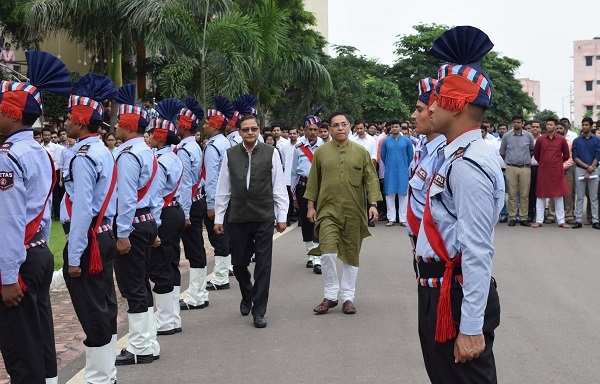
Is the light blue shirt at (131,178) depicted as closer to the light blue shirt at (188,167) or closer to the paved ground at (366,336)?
the paved ground at (366,336)

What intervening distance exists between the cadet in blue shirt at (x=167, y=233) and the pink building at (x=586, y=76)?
10216cm

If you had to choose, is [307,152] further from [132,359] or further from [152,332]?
[132,359]

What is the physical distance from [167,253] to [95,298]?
2.07 m

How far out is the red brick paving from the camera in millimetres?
6777

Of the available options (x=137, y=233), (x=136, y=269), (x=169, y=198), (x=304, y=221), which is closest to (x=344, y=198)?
(x=169, y=198)

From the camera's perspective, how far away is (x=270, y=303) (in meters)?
9.13

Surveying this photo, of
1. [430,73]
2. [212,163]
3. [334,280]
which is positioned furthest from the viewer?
[430,73]

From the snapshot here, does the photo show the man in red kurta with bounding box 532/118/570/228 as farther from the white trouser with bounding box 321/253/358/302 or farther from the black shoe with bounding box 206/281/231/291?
the white trouser with bounding box 321/253/358/302

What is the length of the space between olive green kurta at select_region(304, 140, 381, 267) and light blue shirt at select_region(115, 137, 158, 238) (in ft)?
8.18

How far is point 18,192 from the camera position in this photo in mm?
4566

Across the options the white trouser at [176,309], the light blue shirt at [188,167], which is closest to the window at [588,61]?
the light blue shirt at [188,167]

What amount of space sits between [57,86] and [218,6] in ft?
45.6

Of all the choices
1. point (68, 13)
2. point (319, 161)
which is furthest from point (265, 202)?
point (68, 13)

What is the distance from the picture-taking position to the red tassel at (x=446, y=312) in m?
3.62
